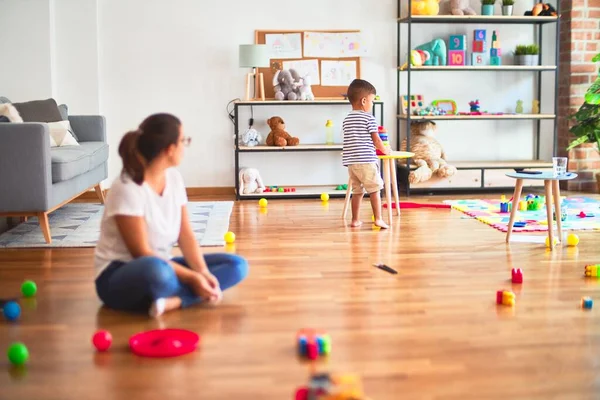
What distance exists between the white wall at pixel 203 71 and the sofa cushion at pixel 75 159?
0.86 metres

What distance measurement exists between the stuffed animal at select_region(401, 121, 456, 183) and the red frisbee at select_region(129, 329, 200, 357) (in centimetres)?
422

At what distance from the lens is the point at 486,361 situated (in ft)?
7.99

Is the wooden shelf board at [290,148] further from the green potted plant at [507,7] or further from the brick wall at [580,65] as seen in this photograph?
the brick wall at [580,65]

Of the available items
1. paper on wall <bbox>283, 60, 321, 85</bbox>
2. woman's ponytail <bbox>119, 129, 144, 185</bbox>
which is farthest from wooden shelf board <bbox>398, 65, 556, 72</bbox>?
woman's ponytail <bbox>119, 129, 144, 185</bbox>

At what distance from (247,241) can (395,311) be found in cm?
174

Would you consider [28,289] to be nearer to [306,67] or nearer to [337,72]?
[306,67]

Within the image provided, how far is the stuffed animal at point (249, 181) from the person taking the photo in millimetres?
6609

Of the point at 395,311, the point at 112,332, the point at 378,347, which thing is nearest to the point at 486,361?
the point at 378,347

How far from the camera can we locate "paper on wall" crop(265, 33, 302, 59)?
686cm

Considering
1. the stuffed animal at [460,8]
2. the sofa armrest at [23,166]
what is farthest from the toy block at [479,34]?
the sofa armrest at [23,166]

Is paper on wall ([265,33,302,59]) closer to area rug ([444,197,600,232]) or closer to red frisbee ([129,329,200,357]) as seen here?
area rug ([444,197,600,232])

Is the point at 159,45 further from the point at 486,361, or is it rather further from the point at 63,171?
the point at 486,361

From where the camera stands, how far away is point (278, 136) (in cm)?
666

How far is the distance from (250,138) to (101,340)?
425 centimetres
